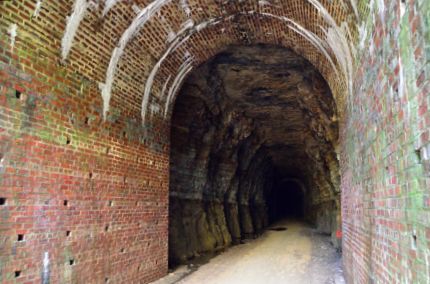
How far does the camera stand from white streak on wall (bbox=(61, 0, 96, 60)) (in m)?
6.28

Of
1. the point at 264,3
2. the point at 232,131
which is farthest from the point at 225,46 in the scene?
the point at 232,131

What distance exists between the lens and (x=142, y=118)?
9258 millimetres

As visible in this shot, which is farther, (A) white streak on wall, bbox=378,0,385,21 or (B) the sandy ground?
(B) the sandy ground

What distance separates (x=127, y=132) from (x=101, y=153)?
1.17 m

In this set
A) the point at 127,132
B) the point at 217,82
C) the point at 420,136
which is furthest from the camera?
the point at 217,82

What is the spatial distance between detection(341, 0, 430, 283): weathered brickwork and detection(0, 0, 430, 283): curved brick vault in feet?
0.07

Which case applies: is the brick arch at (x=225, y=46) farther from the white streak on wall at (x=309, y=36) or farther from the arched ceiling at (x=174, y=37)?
the white streak on wall at (x=309, y=36)

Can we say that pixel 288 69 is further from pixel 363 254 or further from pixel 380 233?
pixel 380 233

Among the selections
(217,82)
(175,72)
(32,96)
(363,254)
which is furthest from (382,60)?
(217,82)

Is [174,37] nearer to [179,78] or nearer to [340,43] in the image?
[179,78]

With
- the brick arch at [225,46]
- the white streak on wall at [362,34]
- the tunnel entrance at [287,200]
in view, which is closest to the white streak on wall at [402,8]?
the white streak on wall at [362,34]

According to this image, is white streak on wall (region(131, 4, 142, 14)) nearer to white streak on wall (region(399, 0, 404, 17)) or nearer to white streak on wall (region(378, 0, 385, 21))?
white streak on wall (region(378, 0, 385, 21))

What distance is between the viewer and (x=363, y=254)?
581 cm

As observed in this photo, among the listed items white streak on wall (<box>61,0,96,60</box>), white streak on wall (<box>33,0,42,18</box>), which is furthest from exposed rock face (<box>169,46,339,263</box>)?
white streak on wall (<box>33,0,42,18</box>)
